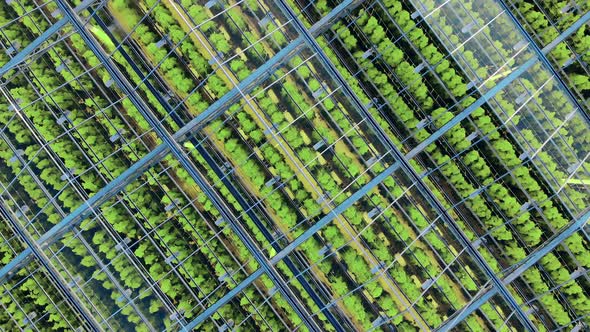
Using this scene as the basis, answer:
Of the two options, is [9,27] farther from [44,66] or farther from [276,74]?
[276,74]

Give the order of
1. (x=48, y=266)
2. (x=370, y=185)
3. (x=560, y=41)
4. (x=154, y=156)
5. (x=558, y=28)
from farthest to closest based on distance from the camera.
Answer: (x=558, y=28) → (x=560, y=41) → (x=48, y=266) → (x=154, y=156) → (x=370, y=185)

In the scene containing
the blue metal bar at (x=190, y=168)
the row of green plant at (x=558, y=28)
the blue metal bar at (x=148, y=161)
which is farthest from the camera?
the row of green plant at (x=558, y=28)

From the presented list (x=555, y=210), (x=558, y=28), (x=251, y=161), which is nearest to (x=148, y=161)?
(x=251, y=161)

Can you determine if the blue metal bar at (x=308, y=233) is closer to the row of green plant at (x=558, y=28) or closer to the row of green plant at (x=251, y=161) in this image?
the row of green plant at (x=251, y=161)

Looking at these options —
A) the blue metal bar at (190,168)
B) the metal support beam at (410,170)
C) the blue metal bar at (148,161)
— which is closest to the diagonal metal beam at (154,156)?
the blue metal bar at (148,161)

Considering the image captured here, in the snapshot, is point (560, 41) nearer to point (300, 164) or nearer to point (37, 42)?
point (300, 164)
